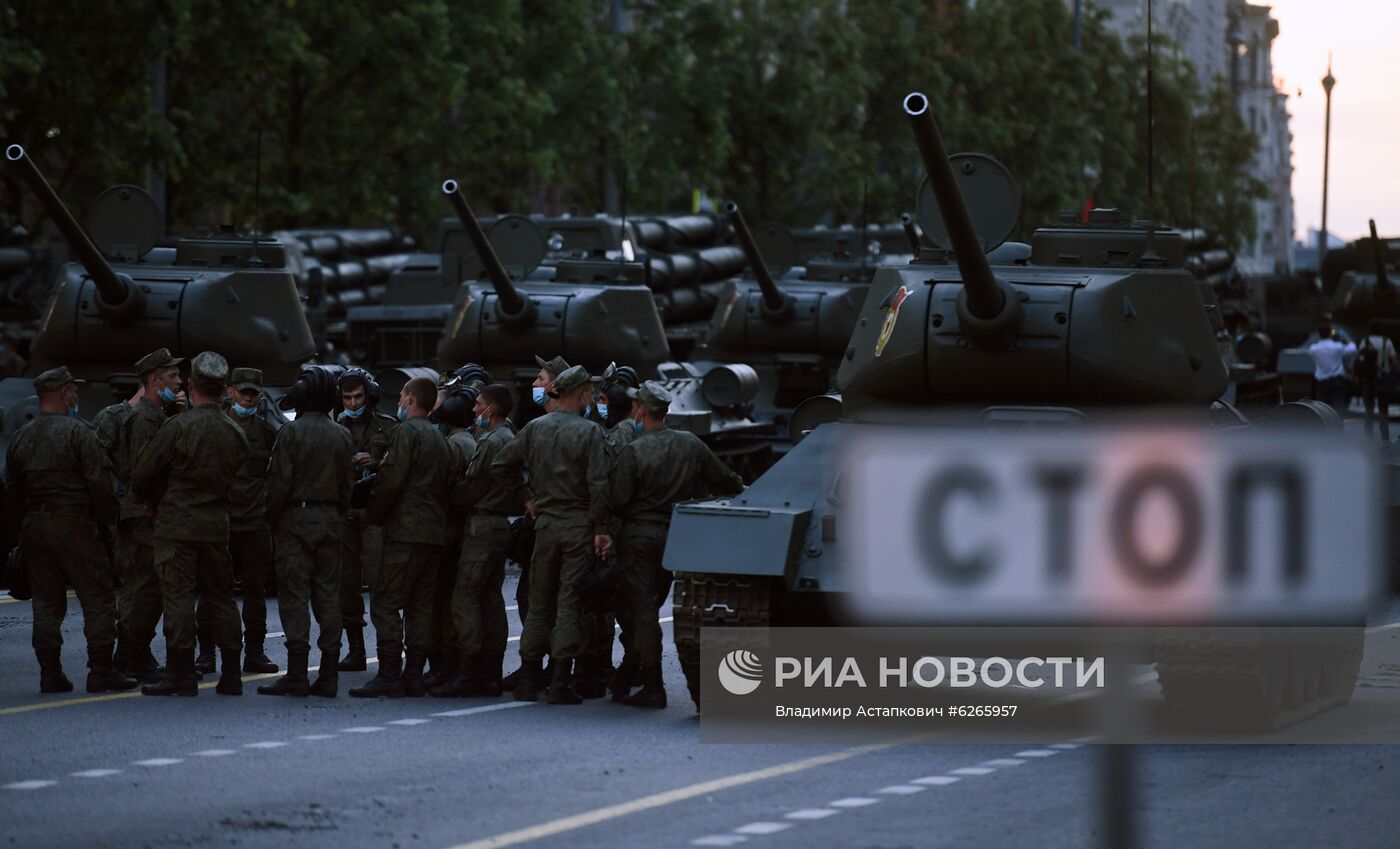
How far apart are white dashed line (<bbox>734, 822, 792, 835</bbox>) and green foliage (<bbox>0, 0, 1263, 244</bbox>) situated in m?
14.0

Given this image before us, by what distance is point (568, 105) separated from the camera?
46.6 meters

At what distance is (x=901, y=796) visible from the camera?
9.84 m

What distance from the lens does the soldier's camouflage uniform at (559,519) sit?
42.0 ft


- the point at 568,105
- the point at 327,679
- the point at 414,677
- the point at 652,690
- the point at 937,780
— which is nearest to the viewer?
the point at 937,780

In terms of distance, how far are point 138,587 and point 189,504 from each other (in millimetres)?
618

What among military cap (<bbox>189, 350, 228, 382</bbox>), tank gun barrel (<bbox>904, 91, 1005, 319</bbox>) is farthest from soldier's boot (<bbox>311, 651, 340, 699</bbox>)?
tank gun barrel (<bbox>904, 91, 1005, 319</bbox>)

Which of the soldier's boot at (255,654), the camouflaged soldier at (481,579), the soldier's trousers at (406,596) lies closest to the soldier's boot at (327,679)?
the soldier's trousers at (406,596)

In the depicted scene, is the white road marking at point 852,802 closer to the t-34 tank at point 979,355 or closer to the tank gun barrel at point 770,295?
the t-34 tank at point 979,355

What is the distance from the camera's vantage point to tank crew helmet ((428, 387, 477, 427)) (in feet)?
45.8

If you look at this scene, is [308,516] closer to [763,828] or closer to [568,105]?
[763,828]

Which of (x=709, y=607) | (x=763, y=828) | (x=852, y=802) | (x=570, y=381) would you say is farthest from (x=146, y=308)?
(x=763, y=828)

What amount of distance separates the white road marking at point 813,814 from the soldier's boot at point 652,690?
10.6 ft

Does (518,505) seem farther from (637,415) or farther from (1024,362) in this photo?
(1024,362)

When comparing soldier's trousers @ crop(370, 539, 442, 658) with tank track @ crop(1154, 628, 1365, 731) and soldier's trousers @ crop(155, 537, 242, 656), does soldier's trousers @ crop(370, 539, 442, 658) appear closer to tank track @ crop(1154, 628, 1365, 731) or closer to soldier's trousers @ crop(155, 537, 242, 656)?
soldier's trousers @ crop(155, 537, 242, 656)
